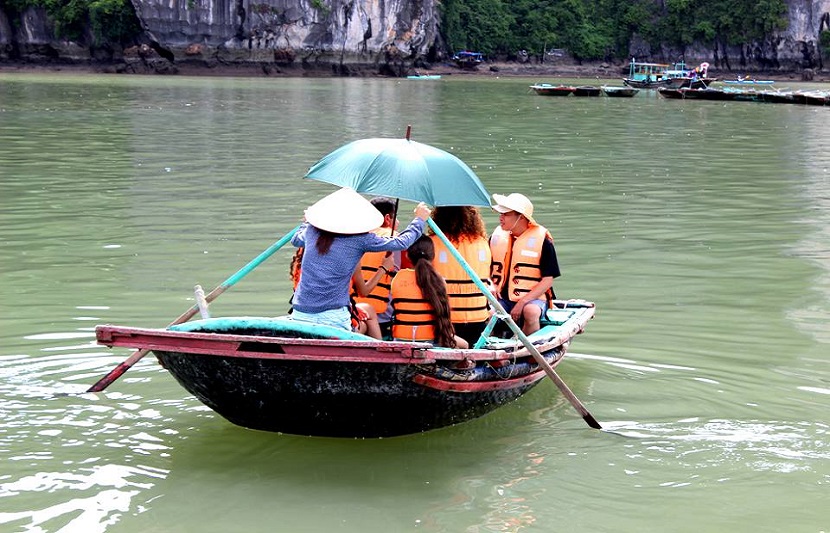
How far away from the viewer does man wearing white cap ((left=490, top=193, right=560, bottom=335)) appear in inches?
270

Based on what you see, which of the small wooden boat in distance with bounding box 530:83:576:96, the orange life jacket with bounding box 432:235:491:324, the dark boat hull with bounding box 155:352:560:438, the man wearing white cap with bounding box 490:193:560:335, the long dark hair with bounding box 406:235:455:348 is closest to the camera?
the dark boat hull with bounding box 155:352:560:438

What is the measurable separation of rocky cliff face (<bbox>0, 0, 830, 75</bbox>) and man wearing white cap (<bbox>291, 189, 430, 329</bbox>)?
2455 inches

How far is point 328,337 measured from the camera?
205 inches

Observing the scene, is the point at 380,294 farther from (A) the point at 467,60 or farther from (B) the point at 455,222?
(A) the point at 467,60

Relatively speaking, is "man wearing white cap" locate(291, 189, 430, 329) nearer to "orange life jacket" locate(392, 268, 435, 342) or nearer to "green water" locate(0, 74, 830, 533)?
"orange life jacket" locate(392, 268, 435, 342)

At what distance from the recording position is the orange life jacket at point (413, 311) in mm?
5977

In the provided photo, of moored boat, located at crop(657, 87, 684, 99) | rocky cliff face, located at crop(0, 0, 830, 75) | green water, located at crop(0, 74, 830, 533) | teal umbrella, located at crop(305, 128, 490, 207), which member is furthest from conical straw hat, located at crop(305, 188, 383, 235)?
rocky cliff face, located at crop(0, 0, 830, 75)

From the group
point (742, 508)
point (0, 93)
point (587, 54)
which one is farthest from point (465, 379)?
point (587, 54)

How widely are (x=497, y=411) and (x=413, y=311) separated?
92 cm

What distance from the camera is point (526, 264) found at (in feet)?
22.7

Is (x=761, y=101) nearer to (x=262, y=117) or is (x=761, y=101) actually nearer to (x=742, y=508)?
(x=262, y=117)

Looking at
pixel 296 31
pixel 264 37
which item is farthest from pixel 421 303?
A: pixel 296 31

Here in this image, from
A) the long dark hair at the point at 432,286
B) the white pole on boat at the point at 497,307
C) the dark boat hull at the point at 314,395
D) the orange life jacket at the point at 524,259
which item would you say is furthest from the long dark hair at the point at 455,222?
the dark boat hull at the point at 314,395

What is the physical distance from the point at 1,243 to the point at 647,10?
3389 inches
